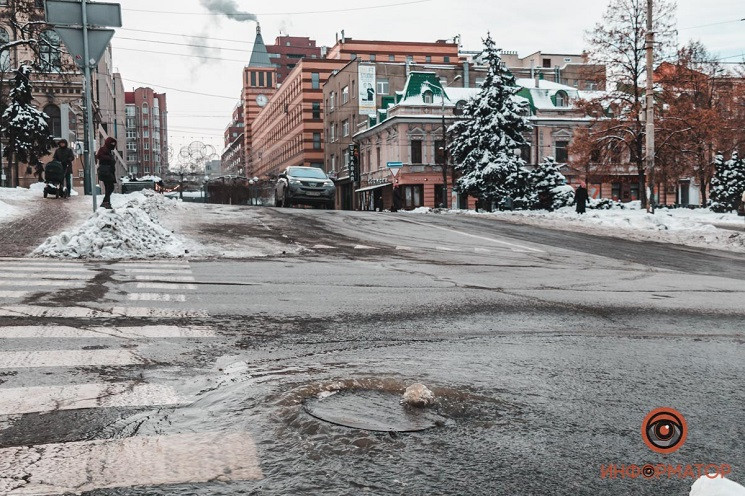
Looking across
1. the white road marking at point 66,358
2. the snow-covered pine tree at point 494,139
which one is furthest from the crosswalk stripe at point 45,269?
the snow-covered pine tree at point 494,139

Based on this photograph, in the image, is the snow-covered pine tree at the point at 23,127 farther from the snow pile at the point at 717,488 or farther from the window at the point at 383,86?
the snow pile at the point at 717,488

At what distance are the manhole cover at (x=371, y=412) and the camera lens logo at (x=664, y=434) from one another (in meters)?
0.95

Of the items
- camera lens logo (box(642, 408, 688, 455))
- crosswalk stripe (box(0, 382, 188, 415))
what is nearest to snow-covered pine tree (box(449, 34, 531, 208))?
crosswalk stripe (box(0, 382, 188, 415))

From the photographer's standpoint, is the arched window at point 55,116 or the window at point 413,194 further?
the window at point 413,194

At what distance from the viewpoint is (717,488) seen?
2.19m

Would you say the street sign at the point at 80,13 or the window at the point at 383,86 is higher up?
the window at the point at 383,86

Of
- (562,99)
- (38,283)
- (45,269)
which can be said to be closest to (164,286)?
(38,283)

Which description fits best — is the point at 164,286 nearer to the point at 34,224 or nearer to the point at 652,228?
the point at 34,224

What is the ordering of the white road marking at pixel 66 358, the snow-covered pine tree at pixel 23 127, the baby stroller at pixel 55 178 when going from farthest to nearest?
the snow-covered pine tree at pixel 23 127 → the baby stroller at pixel 55 178 → the white road marking at pixel 66 358

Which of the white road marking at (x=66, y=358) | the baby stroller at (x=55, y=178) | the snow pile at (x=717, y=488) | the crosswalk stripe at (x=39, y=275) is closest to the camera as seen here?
the snow pile at (x=717, y=488)

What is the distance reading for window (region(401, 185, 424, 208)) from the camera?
62.2 metres

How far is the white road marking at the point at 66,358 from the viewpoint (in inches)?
177

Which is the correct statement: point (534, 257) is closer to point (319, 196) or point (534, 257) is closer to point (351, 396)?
point (351, 396)

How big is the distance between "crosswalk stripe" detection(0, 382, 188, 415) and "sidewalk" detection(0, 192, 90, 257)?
824cm
